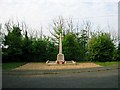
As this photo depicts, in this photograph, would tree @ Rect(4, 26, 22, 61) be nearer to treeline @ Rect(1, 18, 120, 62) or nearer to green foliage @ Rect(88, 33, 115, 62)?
treeline @ Rect(1, 18, 120, 62)

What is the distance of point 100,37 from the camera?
3700 centimetres

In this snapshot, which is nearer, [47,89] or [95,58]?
[47,89]

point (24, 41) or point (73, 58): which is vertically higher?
point (24, 41)

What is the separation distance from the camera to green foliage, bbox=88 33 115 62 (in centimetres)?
3631

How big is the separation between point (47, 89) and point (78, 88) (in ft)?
4.72

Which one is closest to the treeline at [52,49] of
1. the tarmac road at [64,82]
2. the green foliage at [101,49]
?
the green foliage at [101,49]

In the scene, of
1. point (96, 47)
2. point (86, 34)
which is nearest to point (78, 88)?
point (96, 47)

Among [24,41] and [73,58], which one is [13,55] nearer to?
[24,41]

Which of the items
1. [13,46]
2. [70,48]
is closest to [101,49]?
[70,48]

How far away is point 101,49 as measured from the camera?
36.4 metres

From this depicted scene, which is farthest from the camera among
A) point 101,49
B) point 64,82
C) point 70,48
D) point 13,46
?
point 70,48

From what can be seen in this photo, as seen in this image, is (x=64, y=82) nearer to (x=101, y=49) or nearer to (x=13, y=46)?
(x=101, y=49)

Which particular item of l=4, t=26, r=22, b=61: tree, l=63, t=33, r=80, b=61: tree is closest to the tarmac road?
l=4, t=26, r=22, b=61: tree

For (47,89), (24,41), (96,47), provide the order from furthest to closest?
(24,41)
(96,47)
(47,89)
